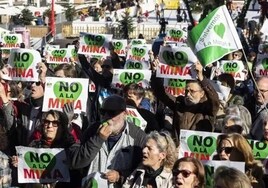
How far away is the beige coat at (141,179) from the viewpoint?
6.10 m

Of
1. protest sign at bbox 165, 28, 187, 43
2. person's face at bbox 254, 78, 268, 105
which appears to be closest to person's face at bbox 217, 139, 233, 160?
person's face at bbox 254, 78, 268, 105

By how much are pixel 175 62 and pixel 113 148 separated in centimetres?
323

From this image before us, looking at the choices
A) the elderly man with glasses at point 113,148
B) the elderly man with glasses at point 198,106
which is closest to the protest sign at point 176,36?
the elderly man with glasses at point 198,106

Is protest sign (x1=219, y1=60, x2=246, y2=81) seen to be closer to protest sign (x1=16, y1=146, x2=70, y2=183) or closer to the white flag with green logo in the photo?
the white flag with green logo

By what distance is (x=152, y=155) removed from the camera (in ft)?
20.1

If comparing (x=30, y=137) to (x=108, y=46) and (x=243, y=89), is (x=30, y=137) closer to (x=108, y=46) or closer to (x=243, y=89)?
(x=243, y=89)

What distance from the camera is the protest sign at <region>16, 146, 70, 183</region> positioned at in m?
6.82

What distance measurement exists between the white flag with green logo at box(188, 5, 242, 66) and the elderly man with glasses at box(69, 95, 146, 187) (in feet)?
6.40

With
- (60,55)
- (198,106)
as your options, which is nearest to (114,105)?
(198,106)

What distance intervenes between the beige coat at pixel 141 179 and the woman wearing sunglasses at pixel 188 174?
45 centimetres

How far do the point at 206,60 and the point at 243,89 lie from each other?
295cm

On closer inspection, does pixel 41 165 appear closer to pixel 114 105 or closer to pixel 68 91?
pixel 114 105

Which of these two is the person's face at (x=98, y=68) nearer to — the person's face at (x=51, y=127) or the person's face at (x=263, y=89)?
the person's face at (x=263, y=89)

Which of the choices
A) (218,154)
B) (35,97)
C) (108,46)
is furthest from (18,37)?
(218,154)
